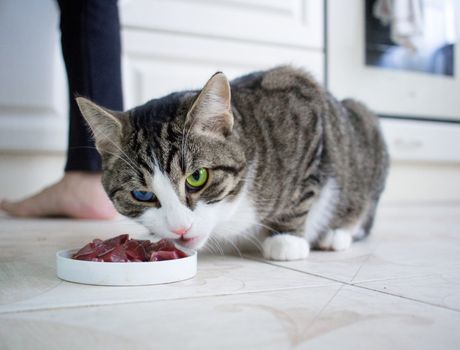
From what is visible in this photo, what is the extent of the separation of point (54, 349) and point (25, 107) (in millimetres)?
2004

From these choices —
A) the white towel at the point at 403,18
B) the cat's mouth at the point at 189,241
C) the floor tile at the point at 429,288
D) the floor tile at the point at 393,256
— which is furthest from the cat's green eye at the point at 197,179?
the white towel at the point at 403,18

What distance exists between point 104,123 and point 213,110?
251 millimetres

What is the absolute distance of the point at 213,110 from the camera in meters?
1.17

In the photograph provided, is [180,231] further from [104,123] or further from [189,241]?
[104,123]

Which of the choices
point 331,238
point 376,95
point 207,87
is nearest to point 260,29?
point 376,95

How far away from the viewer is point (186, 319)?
0.72 metres

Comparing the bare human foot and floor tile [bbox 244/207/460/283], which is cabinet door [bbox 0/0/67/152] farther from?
floor tile [bbox 244/207/460/283]

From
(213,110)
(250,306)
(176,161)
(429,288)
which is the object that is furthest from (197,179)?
(429,288)

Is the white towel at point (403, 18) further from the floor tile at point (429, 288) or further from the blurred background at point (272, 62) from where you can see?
the floor tile at point (429, 288)

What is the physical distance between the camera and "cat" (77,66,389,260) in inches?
43.7

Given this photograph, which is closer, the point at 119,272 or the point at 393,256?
the point at 119,272

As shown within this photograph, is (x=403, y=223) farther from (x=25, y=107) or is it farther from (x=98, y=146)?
(x=25, y=107)

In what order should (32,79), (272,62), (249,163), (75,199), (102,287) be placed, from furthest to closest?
1. (272,62)
2. (32,79)
3. (75,199)
4. (249,163)
5. (102,287)

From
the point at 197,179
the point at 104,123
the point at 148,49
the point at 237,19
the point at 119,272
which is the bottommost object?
the point at 119,272
